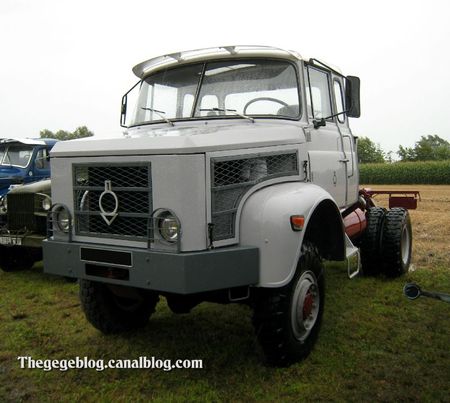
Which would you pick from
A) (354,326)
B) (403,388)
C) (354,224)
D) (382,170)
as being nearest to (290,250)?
(403,388)

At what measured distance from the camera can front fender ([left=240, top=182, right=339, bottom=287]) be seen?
Answer: 3.19 m

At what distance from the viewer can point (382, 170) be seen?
42531mm

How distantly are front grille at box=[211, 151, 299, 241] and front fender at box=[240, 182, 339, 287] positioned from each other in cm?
8

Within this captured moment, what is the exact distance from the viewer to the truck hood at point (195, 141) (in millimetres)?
3066

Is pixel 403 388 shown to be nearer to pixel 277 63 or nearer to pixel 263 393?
pixel 263 393

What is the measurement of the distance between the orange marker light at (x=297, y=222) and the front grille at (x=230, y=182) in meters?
0.37

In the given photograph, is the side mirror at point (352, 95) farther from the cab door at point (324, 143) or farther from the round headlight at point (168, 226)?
the round headlight at point (168, 226)

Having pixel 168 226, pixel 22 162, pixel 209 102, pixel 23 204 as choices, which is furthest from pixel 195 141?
pixel 22 162

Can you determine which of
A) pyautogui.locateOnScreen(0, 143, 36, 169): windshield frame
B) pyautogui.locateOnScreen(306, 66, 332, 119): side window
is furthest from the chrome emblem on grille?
pyautogui.locateOnScreen(0, 143, 36, 169): windshield frame

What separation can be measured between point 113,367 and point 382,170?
1638 inches

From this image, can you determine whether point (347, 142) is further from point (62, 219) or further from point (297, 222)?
point (62, 219)

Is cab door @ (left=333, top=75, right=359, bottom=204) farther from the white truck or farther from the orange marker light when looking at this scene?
the orange marker light

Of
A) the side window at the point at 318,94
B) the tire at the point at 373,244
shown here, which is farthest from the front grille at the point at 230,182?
the tire at the point at 373,244

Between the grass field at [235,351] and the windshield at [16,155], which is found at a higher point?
the windshield at [16,155]
